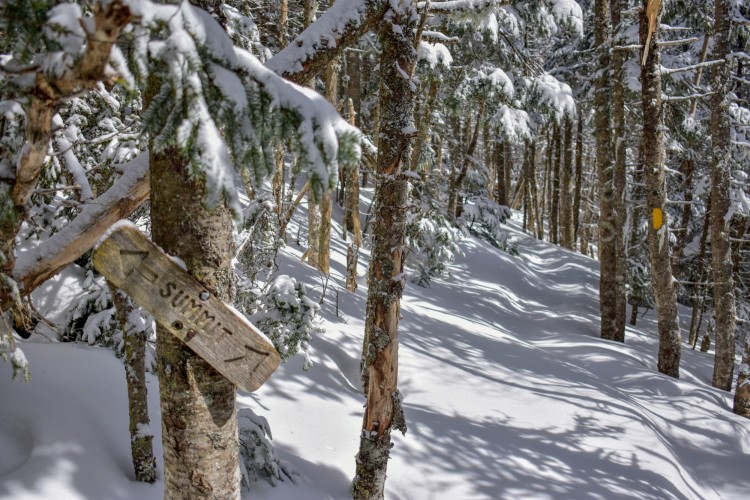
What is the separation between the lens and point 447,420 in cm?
630

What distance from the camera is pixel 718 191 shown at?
379 inches

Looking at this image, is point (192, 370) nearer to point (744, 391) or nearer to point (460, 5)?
point (460, 5)

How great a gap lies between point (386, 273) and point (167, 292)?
2553 millimetres

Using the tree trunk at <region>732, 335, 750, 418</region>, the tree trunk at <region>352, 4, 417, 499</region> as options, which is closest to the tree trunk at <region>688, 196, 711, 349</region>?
the tree trunk at <region>732, 335, 750, 418</region>

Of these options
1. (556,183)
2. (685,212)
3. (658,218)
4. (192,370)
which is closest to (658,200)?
(658,218)

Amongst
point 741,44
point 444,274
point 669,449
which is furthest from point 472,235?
point 669,449

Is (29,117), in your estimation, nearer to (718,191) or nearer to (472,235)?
(718,191)

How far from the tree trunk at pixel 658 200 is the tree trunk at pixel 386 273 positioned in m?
6.55

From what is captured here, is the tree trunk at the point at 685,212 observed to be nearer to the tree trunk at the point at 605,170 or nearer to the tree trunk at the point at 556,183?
the tree trunk at the point at 605,170

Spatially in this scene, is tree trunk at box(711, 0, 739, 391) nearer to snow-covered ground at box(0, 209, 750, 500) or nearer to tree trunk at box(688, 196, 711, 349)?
snow-covered ground at box(0, 209, 750, 500)

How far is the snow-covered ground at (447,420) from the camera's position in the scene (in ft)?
11.6

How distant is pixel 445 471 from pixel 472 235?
50.6ft

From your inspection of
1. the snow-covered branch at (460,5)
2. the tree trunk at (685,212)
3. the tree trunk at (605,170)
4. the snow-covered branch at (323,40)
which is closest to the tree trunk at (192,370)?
the snow-covered branch at (323,40)

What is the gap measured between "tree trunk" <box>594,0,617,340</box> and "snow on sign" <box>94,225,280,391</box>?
11.4 meters
